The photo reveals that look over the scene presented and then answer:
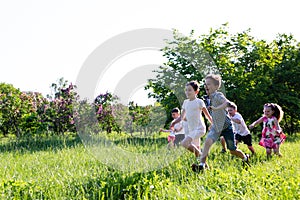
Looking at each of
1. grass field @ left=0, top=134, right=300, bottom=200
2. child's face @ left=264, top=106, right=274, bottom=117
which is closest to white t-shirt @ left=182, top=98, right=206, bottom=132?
grass field @ left=0, top=134, right=300, bottom=200

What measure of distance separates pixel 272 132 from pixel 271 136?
0.13 metres

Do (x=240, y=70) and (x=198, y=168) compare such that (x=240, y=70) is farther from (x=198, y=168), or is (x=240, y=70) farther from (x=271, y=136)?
(x=198, y=168)

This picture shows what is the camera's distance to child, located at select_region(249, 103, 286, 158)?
25.6 feet

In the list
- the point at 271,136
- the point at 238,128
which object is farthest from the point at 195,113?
the point at 238,128

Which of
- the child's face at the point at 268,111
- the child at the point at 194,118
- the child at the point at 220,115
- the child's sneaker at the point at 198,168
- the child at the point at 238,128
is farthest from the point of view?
the child at the point at 238,128

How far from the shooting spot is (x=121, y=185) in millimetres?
4379

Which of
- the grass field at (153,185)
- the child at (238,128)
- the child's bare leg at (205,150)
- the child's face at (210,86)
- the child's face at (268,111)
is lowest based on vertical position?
the grass field at (153,185)

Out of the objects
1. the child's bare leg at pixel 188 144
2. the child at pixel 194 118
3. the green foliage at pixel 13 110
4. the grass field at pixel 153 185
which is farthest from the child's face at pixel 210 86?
the green foliage at pixel 13 110

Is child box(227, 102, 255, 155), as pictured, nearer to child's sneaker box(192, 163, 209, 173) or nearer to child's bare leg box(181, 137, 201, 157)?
child's bare leg box(181, 137, 201, 157)

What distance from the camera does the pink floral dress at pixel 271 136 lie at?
25.7ft

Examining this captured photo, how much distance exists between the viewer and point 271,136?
315 inches

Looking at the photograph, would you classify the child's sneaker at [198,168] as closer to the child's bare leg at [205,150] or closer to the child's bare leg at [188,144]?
the child's bare leg at [205,150]

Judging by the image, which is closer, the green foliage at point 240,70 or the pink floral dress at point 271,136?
the pink floral dress at point 271,136

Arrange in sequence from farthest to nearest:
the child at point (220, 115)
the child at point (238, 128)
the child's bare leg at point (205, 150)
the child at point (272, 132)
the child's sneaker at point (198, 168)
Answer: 1. the child at point (238, 128)
2. the child at point (272, 132)
3. the child at point (220, 115)
4. the child's bare leg at point (205, 150)
5. the child's sneaker at point (198, 168)
